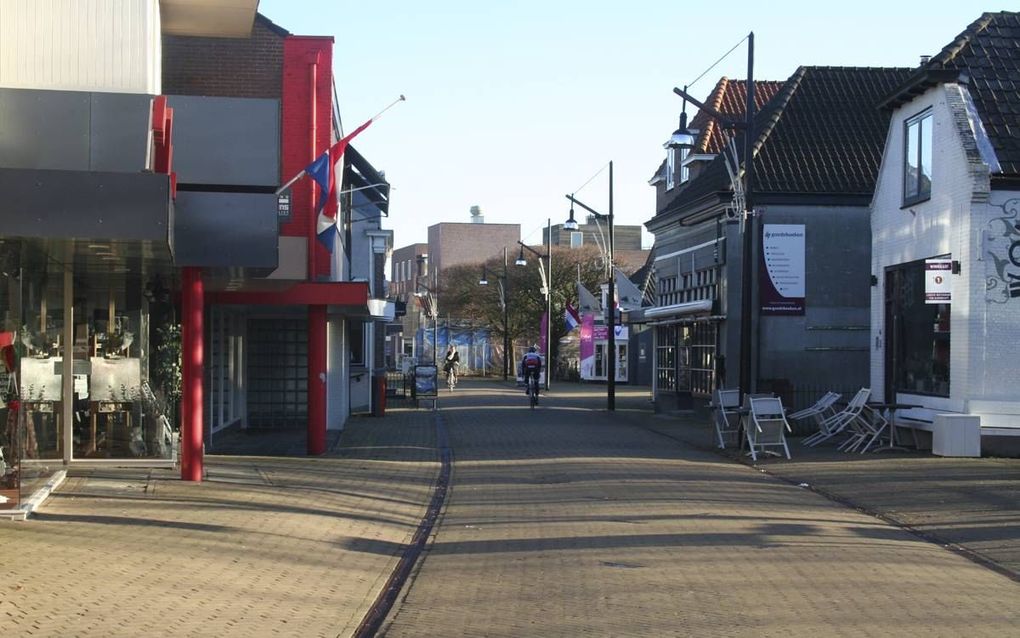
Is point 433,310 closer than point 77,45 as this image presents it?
No

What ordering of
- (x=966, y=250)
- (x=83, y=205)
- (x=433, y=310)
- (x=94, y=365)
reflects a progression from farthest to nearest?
(x=433, y=310) → (x=966, y=250) → (x=94, y=365) → (x=83, y=205)

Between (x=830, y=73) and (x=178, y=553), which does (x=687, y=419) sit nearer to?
(x=830, y=73)

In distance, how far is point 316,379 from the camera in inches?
803

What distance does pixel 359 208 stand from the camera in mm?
36125

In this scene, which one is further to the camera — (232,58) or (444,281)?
(444,281)

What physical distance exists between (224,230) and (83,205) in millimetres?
3144

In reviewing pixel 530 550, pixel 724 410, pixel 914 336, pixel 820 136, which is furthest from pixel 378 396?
pixel 530 550

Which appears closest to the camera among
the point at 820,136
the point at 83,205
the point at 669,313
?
the point at 83,205

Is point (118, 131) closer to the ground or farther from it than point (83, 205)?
farther from it

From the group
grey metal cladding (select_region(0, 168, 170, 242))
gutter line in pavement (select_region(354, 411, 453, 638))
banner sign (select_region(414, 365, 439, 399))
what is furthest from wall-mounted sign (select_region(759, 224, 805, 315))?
grey metal cladding (select_region(0, 168, 170, 242))

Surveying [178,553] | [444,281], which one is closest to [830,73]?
[178,553]

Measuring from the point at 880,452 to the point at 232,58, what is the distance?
1345cm

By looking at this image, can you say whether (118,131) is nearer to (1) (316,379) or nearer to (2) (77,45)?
(2) (77,45)

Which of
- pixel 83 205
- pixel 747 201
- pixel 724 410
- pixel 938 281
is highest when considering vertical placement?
pixel 747 201
